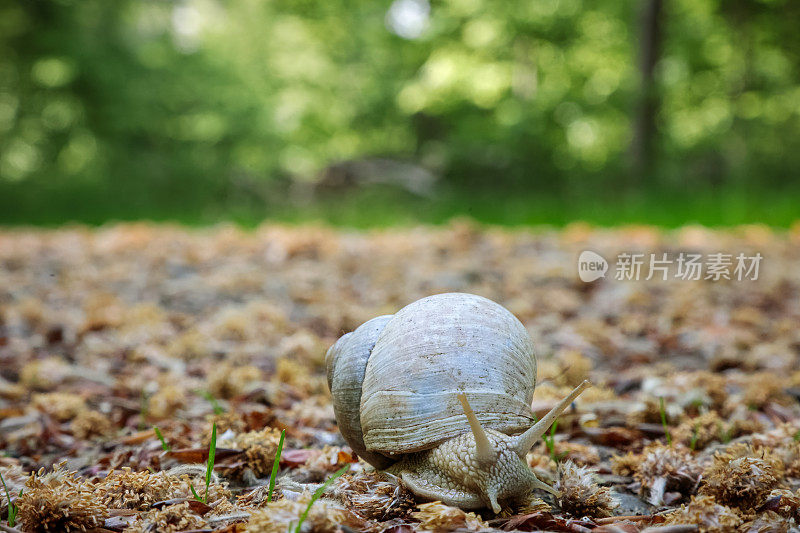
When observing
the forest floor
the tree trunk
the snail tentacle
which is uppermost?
the tree trunk

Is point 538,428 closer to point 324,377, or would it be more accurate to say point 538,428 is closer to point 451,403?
point 451,403

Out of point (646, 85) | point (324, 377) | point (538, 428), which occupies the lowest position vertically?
point (324, 377)

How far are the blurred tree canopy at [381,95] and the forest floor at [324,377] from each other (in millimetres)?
5999

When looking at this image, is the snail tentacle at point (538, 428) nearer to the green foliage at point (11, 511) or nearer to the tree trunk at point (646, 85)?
the green foliage at point (11, 511)

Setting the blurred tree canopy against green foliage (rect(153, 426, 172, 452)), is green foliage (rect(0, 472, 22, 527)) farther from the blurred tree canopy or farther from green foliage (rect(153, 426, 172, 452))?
the blurred tree canopy

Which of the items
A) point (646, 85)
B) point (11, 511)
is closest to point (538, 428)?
point (11, 511)

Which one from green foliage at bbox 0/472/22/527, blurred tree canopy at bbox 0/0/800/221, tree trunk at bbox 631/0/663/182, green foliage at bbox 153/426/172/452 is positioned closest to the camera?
green foliage at bbox 0/472/22/527

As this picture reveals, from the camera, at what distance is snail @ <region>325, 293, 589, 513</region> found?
5.31ft

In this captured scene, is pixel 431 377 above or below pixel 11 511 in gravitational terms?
above

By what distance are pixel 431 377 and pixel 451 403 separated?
0.26 ft

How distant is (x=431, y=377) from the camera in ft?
5.51

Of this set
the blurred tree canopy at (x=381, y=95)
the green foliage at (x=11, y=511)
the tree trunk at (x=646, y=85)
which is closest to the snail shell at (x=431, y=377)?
the green foliage at (x=11, y=511)

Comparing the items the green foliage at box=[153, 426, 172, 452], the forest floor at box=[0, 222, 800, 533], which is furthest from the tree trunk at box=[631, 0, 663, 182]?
the green foliage at box=[153, 426, 172, 452]

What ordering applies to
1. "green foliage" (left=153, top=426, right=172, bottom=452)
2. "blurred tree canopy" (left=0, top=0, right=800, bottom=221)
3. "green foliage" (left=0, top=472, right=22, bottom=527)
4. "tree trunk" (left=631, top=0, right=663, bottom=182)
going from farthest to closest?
"blurred tree canopy" (left=0, top=0, right=800, bottom=221), "tree trunk" (left=631, top=0, right=663, bottom=182), "green foliage" (left=153, top=426, right=172, bottom=452), "green foliage" (left=0, top=472, right=22, bottom=527)
